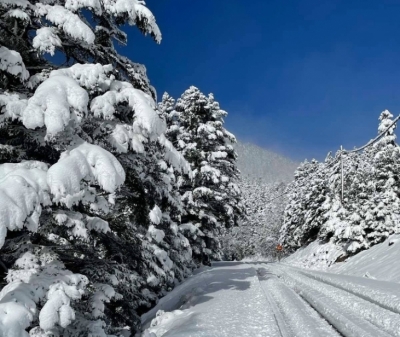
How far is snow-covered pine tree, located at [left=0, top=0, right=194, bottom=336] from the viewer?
411 cm

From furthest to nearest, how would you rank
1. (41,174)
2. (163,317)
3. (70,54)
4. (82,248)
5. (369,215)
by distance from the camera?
1. (369,215)
2. (163,317)
3. (70,54)
4. (82,248)
5. (41,174)

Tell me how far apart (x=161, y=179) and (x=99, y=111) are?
2401 mm

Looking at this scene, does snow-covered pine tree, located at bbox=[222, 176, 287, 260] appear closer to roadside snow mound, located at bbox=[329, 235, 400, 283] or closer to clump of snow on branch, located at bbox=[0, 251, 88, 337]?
roadside snow mound, located at bbox=[329, 235, 400, 283]

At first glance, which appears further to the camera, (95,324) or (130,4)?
(130,4)

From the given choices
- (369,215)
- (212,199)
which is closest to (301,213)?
(369,215)

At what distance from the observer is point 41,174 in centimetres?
431

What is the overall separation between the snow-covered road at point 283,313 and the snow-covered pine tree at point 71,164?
1470 millimetres

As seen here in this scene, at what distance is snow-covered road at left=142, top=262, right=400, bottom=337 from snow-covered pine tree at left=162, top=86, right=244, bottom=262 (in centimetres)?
929

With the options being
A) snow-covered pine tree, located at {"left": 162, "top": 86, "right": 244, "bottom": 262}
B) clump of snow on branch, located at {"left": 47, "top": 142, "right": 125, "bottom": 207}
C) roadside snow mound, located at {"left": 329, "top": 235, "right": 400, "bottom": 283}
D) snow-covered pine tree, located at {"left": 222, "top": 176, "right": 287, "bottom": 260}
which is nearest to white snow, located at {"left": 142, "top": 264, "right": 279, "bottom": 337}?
clump of snow on branch, located at {"left": 47, "top": 142, "right": 125, "bottom": 207}

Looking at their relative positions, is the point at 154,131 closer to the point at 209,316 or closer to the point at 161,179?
the point at 161,179

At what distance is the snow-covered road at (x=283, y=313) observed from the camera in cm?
644

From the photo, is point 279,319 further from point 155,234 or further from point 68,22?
point 68,22

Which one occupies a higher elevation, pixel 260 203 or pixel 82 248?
pixel 260 203

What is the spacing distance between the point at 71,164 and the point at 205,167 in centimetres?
1763
